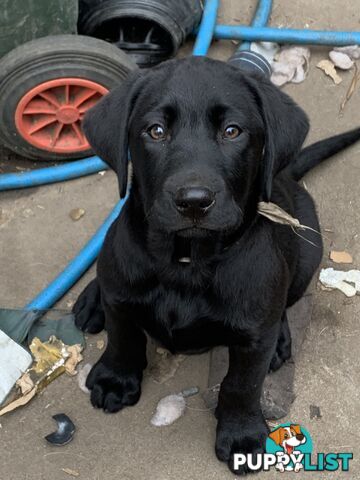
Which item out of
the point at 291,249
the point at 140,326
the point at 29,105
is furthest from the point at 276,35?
the point at 140,326

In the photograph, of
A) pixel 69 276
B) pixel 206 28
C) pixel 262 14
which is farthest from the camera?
pixel 262 14

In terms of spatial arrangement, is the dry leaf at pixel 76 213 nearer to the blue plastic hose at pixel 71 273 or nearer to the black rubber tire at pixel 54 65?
the blue plastic hose at pixel 71 273

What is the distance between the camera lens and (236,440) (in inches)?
122

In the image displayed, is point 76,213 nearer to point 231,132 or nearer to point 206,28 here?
point 206,28

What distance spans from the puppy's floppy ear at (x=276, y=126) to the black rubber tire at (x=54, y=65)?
1.44 meters

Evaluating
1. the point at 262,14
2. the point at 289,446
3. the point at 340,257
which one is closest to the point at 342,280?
the point at 340,257

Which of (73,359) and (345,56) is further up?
(345,56)

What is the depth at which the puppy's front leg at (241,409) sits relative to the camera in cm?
287

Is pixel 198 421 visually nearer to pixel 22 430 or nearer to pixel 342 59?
pixel 22 430

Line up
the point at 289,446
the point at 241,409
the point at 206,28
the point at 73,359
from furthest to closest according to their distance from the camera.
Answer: the point at 206,28 < the point at 73,359 < the point at 289,446 < the point at 241,409

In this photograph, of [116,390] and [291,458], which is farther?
[116,390]

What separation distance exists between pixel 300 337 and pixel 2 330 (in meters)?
1.37

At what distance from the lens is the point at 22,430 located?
320cm

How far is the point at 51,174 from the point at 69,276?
0.70 meters
